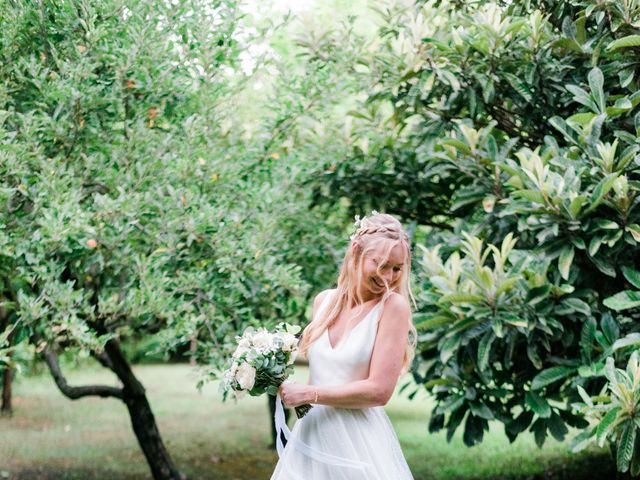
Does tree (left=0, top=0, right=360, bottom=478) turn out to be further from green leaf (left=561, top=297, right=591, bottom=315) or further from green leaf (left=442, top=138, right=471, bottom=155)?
green leaf (left=561, top=297, right=591, bottom=315)

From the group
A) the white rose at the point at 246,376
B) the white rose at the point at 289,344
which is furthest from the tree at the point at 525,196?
the white rose at the point at 246,376

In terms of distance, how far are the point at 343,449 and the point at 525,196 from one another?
238 cm

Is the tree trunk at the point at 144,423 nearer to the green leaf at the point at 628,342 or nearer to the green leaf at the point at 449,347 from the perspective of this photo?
the green leaf at the point at 449,347

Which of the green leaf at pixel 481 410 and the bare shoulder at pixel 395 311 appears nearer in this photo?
the bare shoulder at pixel 395 311

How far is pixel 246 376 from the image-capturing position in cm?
268

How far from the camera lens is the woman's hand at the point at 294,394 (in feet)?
8.74

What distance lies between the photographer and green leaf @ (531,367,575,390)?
198 inches

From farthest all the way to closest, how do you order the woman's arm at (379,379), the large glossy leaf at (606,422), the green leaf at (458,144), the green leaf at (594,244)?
the green leaf at (458,144) < the green leaf at (594,244) < the large glossy leaf at (606,422) < the woman's arm at (379,379)

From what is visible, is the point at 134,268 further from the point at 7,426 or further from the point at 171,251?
the point at 7,426

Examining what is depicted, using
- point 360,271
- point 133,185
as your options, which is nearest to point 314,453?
point 360,271

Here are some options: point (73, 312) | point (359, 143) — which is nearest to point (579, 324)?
point (359, 143)

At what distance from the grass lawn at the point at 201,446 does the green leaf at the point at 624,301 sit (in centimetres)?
174

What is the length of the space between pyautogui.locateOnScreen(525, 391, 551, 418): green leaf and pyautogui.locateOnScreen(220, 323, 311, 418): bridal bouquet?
9.42 feet

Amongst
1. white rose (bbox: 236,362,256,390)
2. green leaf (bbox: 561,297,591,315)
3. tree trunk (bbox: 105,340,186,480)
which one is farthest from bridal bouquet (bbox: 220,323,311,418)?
tree trunk (bbox: 105,340,186,480)
